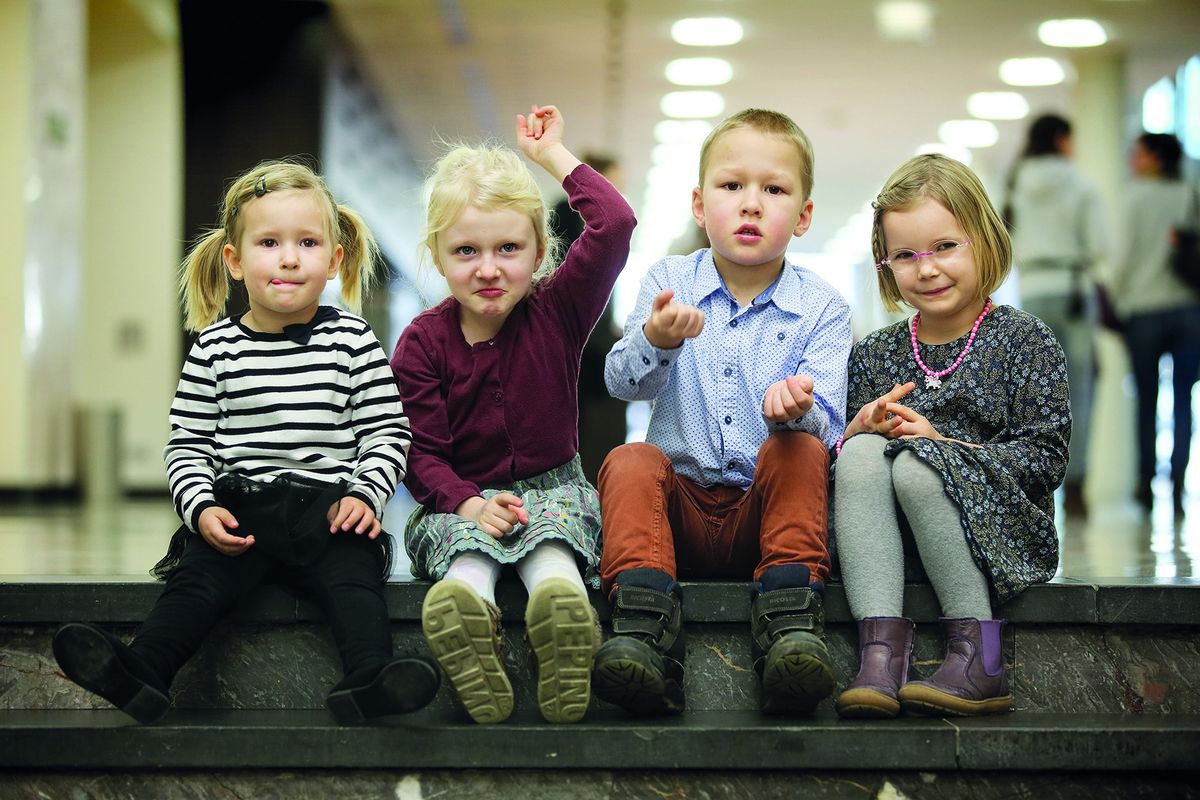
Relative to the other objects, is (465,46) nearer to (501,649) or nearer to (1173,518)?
(1173,518)

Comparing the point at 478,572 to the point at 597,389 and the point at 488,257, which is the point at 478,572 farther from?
the point at 597,389

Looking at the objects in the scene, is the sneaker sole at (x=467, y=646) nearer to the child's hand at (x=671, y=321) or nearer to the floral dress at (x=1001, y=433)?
the child's hand at (x=671, y=321)

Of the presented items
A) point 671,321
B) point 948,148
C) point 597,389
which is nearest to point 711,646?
point 671,321

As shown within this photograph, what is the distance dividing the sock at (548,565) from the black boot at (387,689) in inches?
9.1

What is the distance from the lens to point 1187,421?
542cm

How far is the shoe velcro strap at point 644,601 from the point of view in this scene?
1928mm

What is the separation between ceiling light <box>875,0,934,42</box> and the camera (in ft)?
24.5

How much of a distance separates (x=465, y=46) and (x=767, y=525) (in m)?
6.64

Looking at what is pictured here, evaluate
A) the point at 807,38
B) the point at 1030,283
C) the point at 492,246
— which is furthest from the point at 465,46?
the point at 492,246

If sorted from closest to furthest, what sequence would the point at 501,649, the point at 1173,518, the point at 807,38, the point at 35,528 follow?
the point at 501,649, the point at 35,528, the point at 1173,518, the point at 807,38

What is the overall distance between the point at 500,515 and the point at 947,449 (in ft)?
2.49

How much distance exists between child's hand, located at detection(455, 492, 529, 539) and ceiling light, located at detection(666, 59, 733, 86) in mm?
6826

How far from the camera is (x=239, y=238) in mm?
2232

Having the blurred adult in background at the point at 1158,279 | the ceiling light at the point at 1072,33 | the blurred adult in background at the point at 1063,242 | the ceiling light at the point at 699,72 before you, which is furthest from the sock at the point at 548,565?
the ceiling light at the point at 1072,33
